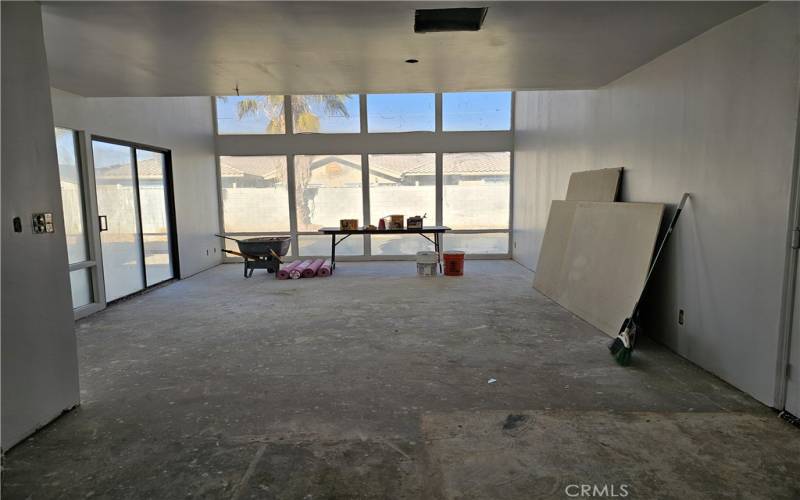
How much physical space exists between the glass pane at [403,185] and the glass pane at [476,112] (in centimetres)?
78

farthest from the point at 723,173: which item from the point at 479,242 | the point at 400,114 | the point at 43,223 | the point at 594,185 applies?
the point at 400,114

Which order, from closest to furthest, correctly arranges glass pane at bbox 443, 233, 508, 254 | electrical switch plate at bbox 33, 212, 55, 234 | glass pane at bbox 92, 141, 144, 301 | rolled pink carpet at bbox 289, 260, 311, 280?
electrical switch plate at bbox 33, 212, 55, 234 < glass pane at bbox 92, 141, 144, 301 < rolled pink carpet at bbox 289, 260, 311, 280 < glass pane at bbox 443, 233, 508, 254

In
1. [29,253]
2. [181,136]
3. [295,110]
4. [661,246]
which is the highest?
[295,110]

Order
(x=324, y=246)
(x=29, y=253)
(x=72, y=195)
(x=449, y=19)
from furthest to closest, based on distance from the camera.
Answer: (x=324, y=246) → (x=72, y=195) → (x=449, y=19) → (x=29, y=253)

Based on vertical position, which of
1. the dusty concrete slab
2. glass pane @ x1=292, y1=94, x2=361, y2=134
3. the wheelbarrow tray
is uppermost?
glass pane @ x1=292, y1=94, x2=361, y2=134

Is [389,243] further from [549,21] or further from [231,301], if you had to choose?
[549,21]

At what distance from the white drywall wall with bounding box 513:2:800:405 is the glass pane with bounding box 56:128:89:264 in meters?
5.60

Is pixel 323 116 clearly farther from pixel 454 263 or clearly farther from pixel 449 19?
pixel 449 19

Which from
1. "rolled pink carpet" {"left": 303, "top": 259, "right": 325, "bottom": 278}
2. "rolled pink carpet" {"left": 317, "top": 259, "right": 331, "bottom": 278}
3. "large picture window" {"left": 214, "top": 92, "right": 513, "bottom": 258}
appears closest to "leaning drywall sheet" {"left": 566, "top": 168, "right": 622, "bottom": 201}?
"large picture window" {"left": 214, "top": 92, "right": 513, "bottom": 258}

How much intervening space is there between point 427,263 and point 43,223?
5093mm

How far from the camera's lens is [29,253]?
7.79 feet

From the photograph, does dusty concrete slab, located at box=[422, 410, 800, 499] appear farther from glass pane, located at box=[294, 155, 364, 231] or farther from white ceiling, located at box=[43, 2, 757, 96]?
glass pane, located at box=[294, 155, 364, 231]

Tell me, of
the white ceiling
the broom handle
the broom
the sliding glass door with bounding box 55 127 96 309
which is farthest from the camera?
the sliding glass door with bounding box 55 127 96 309

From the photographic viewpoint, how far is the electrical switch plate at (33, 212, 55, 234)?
2420 millimetres
